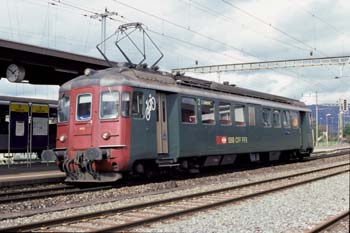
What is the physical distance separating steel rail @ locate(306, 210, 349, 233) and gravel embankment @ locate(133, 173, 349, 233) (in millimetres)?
194

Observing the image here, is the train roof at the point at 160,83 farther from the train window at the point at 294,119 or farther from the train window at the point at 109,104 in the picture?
the train window at the point at 294,119

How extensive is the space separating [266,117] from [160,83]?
797 centimetres

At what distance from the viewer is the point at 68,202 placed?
1093cm

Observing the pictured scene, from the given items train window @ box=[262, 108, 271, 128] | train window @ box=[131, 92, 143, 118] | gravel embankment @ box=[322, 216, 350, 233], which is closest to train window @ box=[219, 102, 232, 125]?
train window @ box=[262, 108, 271, 128]

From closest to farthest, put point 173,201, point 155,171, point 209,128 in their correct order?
point 173,201 < point 155,171 < point 209,128

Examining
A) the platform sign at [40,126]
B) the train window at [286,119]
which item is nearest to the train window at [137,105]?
the platform sign at [40,126]

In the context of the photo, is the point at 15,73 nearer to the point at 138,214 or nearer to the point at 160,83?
the point at 160,83

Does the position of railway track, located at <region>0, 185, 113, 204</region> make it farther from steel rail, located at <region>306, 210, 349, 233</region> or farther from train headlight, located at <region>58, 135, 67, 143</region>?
steel rail, located at <region>306, 210, 349, 233</region>

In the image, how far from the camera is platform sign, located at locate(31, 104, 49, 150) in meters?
22.6

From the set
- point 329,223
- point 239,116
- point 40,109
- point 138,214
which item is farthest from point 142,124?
point 40,109

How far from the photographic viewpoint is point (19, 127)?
22906 mm

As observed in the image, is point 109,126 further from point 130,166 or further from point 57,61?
point 57,61

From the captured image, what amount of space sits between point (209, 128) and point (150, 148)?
11.0 ft

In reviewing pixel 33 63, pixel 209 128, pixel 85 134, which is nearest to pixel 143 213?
pixel 85 134
